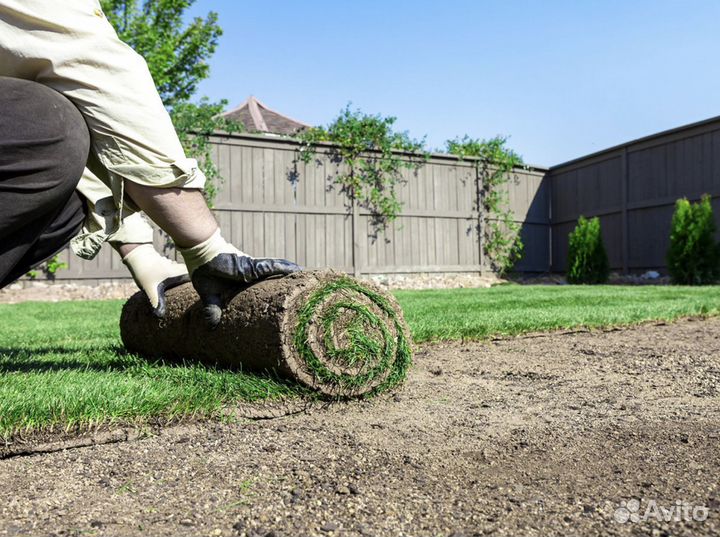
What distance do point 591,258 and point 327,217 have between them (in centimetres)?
489

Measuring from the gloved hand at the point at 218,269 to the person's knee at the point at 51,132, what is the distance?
0.49 meters

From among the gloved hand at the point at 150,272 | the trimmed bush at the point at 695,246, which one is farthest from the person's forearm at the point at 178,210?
the trimmed bush at the point at 695,246

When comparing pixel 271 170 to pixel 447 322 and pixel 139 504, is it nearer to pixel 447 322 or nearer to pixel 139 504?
pixel 447 322

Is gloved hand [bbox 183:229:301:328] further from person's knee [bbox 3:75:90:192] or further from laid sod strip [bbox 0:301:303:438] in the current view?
person's knee [bbox 3:75:90:192]

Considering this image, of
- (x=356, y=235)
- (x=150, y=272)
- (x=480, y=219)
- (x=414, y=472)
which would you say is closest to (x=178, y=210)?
(x=150, y=272)

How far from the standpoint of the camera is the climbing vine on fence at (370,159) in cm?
1052

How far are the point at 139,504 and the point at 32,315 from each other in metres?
5.57

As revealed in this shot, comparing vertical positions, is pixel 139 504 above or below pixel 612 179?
below

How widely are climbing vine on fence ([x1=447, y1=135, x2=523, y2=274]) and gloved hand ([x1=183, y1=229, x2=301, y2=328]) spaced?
9.94 m

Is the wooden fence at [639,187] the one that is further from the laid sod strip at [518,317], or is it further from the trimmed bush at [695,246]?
the laid sod strip at [518,317]

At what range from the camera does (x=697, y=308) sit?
486 centimetres

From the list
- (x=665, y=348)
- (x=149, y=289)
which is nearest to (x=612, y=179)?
(x=665, y=348)

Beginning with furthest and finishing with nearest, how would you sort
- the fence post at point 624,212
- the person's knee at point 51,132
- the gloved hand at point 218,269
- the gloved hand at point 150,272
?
the fence post at point 624,212 < the gloved hand at point 150,272 < the gloved hand at point 218,269 < the person's knee at point 51,132

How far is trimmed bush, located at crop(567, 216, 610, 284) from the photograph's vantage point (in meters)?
10.9
